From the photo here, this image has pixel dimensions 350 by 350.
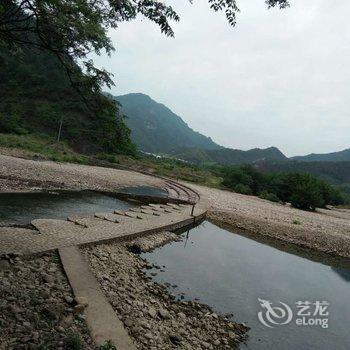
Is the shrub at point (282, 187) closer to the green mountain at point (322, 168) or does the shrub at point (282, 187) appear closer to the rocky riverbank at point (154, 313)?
the rocky riverbank at point (154, 313)

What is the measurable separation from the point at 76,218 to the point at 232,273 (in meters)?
6.37

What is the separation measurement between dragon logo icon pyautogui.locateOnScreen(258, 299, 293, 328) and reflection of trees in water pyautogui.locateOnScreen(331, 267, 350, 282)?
6.01 m

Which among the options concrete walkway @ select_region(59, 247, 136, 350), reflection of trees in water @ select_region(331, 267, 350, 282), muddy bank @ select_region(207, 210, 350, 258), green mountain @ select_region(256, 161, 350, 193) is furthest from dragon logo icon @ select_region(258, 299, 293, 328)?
green mountain @ select_region(256, 161, 350, 193)

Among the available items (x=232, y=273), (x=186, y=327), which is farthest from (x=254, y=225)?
(x=186, y=327)

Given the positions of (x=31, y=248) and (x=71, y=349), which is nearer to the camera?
(x=71, y=349)

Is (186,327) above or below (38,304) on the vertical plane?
below

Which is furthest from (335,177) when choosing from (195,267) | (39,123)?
(195,267)

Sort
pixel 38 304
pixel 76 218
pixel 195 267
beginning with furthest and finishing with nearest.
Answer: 1. pixel 76 218
2. pixel 195 267
3. pixel 38 304

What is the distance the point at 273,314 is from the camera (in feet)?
33.3

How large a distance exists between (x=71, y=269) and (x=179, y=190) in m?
30.7

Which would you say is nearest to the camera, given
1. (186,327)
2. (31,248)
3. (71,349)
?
(71,349)

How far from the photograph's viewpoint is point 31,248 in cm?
912

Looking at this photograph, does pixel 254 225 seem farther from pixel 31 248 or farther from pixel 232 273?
pixel 31 248

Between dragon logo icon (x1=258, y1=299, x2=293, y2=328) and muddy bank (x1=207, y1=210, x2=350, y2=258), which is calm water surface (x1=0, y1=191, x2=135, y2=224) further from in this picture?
dragon logo icon (x1=258, y1=299, x2=293, y2=328)
